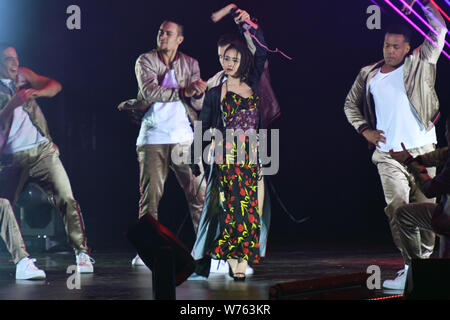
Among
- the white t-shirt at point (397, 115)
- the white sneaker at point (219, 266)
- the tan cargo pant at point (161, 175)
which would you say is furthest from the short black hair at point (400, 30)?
the white sneaker at point (219, 266)

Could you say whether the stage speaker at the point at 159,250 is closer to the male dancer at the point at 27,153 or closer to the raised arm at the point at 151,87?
the male dancer at the point at 27,153

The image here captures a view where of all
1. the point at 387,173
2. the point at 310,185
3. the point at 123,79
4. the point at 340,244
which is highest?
the point at 123,79

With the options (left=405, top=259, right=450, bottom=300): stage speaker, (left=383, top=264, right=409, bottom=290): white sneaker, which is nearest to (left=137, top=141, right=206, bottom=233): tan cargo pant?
(left=383, top=264, right=409, bottom=290): white sneaker

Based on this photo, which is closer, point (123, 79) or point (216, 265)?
point (216, 265)

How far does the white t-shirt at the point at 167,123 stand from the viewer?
6215 mm

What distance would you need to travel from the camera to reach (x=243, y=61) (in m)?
5.42

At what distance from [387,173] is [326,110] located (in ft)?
8.69

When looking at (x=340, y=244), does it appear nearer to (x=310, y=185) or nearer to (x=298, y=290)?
(x=310, y=185)

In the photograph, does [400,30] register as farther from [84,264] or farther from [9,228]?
[9,228]

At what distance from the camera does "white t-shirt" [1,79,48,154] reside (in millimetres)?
5613

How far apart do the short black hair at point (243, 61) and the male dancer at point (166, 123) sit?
797 millimetres

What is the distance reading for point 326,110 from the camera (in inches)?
305

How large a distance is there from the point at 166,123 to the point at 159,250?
3.12 m
